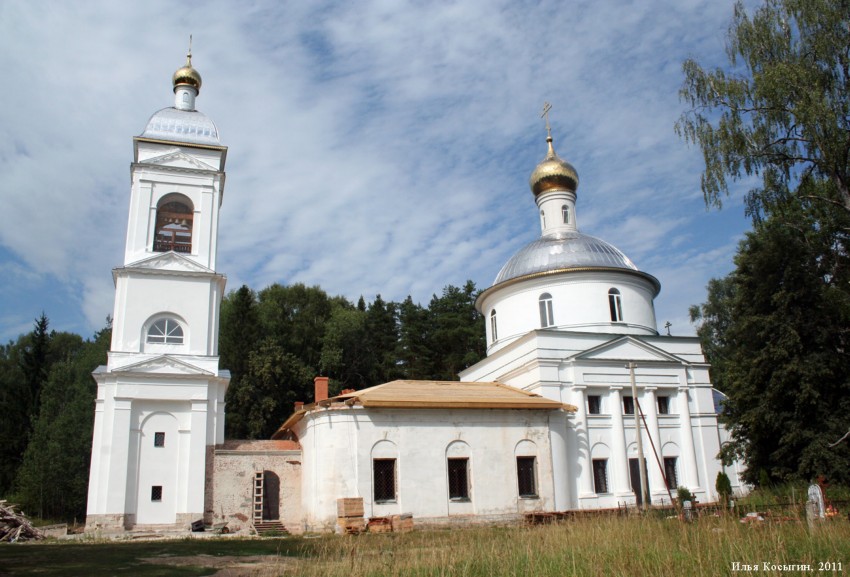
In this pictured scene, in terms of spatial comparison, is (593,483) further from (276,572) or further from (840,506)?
(276,572)

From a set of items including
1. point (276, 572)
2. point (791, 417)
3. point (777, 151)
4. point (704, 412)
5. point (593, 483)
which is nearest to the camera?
point (276, 572)

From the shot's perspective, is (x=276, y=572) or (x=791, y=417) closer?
(x=276, y=572)

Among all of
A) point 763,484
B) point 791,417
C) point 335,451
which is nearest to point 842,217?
point 791,417

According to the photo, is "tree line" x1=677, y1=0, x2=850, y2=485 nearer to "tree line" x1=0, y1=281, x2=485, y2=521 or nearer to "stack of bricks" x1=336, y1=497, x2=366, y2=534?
"stack of bricks" x1=336, y1=497, x2=366, y2=534

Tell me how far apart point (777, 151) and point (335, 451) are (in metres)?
13.9

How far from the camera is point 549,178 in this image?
29.9 m

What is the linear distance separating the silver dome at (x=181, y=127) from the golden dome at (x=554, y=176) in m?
13.8

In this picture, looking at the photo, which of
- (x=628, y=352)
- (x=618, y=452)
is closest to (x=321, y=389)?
(x=618, y=452)

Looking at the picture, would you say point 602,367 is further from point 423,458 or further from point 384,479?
point 384,479

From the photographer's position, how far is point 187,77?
26.6 metres

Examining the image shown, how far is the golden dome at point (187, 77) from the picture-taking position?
26.5 meters

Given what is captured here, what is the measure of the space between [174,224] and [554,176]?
→ 16056 mm

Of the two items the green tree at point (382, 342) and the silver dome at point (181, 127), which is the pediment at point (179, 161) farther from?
the green tree at point (382, 342)

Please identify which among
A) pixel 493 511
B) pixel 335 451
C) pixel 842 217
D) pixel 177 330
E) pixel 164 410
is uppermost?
pixel 842 217
